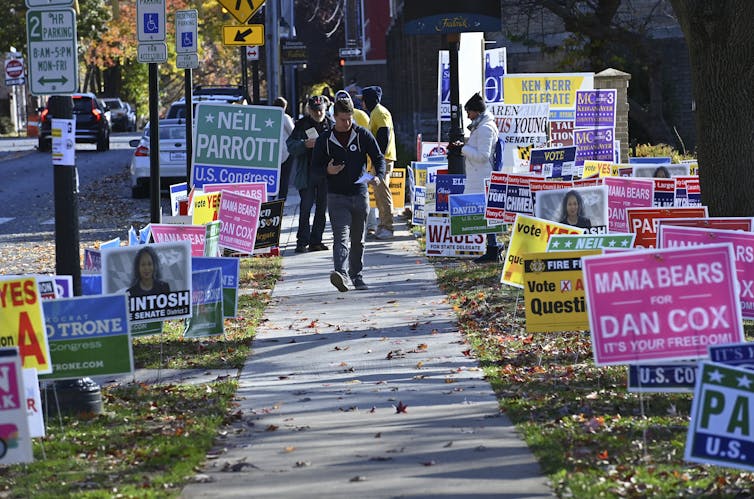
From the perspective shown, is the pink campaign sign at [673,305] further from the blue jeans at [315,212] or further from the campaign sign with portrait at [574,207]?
the blue jeans at [315,212]

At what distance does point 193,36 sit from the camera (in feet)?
67.2

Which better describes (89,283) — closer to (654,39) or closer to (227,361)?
(227,361)

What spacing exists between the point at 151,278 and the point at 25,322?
2.01 m

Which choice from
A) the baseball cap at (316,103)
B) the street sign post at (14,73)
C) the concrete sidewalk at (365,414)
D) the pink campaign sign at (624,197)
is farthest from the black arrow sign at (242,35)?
→ the street sign post at (14,73)

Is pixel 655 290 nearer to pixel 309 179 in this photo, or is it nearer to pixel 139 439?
pixel 139 439

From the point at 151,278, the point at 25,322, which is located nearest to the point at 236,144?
the point at 151,278

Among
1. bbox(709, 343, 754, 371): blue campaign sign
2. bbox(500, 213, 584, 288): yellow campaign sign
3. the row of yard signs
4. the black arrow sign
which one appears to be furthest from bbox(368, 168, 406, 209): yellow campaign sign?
bbox(709, 343, 754, 371): blue campaign sign

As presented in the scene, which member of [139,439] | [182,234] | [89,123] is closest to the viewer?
[139,439]

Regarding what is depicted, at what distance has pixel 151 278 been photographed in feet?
31.2

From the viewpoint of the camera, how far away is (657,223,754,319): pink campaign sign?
912cm

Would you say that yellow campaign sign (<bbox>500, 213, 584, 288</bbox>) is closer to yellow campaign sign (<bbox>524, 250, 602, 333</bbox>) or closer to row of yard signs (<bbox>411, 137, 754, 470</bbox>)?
row of yard signs (<bbox>411, 137, 754, 470</bbox>)

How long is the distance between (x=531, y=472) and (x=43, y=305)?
3.07m

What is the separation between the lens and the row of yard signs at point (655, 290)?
20.4 ft

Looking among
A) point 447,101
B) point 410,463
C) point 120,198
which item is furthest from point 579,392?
point 120,198
